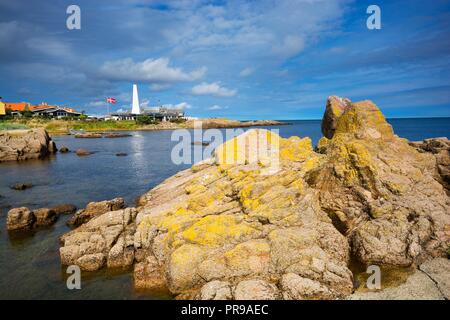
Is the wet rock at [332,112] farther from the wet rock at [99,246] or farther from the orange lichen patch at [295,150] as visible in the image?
the wet rock at [99,246]

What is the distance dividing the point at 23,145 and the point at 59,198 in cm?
4210

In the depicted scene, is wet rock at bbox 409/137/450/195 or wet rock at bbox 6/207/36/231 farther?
wet rock at bbox 6/207/36/231

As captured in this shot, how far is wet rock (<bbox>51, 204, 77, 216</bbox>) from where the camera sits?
30.4 metres

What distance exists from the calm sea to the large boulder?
13.1 feet

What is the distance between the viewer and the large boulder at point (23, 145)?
6681 cm

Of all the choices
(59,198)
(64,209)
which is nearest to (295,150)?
(64,209)

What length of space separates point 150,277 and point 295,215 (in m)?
9.04

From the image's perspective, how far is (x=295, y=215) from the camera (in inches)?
745

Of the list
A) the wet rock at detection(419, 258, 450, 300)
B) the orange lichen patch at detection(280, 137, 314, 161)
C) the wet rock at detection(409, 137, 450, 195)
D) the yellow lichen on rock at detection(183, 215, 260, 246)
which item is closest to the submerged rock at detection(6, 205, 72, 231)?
the yellow lichen on rock at detection(183, 215, 260, 246)

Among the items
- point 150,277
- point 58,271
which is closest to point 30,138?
point 58,271

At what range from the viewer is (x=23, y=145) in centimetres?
6931

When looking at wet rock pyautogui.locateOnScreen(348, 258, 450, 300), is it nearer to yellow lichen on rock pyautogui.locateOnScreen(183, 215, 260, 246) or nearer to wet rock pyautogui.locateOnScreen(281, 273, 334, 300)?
wet rock pyautogui.locateOnScreen(281, 273, 334, 300)

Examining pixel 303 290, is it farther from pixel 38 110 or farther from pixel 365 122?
pixel 38 110
